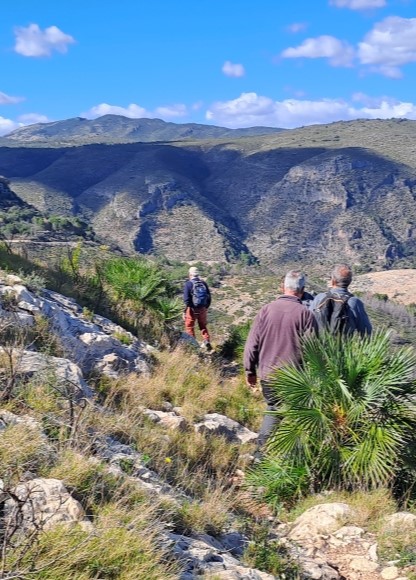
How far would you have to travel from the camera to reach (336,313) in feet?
17.9

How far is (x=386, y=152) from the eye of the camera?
11806cm

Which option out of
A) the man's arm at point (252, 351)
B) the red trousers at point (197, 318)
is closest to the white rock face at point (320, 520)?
Answer: the man's arm at point (252, 351)

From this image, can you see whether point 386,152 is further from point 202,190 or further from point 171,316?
point 171,316

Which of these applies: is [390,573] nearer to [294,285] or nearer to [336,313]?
[294,285]

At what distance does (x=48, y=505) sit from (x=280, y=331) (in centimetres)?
262

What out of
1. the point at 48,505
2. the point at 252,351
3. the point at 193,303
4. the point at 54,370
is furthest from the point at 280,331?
the point at 193,303

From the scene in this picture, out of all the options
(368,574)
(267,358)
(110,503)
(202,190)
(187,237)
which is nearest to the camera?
(110,503)

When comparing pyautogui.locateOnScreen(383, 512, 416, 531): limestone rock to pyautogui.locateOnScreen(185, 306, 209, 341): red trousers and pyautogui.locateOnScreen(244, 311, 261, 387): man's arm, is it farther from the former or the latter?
pyautogui.locateOnScreen(185, 306, 209, 341): red trousers

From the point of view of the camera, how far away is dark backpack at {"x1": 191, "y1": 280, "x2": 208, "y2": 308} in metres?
8.99

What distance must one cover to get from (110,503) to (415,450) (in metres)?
2.42

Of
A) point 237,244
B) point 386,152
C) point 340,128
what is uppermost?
point 340,128

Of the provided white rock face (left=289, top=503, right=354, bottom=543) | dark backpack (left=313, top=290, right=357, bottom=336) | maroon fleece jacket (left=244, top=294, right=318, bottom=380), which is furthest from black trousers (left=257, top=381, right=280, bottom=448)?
white rock face (left=289, top=503, right=354, bottom=543)

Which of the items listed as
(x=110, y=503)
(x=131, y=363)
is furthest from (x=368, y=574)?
(x=131, y=363)

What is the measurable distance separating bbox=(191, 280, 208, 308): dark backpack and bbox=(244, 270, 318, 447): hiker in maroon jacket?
3838 mm
